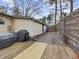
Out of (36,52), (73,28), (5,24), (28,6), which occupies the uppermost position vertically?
(28,6)

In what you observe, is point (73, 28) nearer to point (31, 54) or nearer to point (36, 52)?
point (36, 52)

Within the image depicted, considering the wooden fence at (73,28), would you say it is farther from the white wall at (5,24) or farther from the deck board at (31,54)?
the white wall at (5,24)

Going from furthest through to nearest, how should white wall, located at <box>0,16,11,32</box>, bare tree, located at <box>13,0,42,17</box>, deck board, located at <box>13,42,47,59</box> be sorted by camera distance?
bare tree, located at <box>13,0,42,17</box> → white wall, located at <box>0,16,11,32</box> → deck board, located at <box>13,42,47,59</box>

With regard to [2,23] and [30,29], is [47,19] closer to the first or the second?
[30,29]

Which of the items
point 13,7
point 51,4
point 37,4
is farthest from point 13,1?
point 51,4

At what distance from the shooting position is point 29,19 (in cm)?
1443

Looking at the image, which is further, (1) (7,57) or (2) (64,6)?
(2) (64,6)

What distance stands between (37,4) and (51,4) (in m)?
3.37

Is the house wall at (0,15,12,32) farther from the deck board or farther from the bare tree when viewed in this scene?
the bare tree

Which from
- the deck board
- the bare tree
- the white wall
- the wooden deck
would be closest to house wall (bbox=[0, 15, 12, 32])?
the white wall

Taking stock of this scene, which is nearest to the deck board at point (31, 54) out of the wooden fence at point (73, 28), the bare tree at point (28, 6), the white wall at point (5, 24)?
the wooden fence at point (73, 28)

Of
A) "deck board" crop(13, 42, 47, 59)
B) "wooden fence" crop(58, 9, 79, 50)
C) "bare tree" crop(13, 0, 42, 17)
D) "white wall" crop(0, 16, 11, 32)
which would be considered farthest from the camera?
"bare tree" crop(13, 0, 42, 17)

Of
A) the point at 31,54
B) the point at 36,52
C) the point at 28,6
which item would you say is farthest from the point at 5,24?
the point at 28,6

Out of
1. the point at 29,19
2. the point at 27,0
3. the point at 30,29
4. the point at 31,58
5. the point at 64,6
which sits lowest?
the point at 31,58
